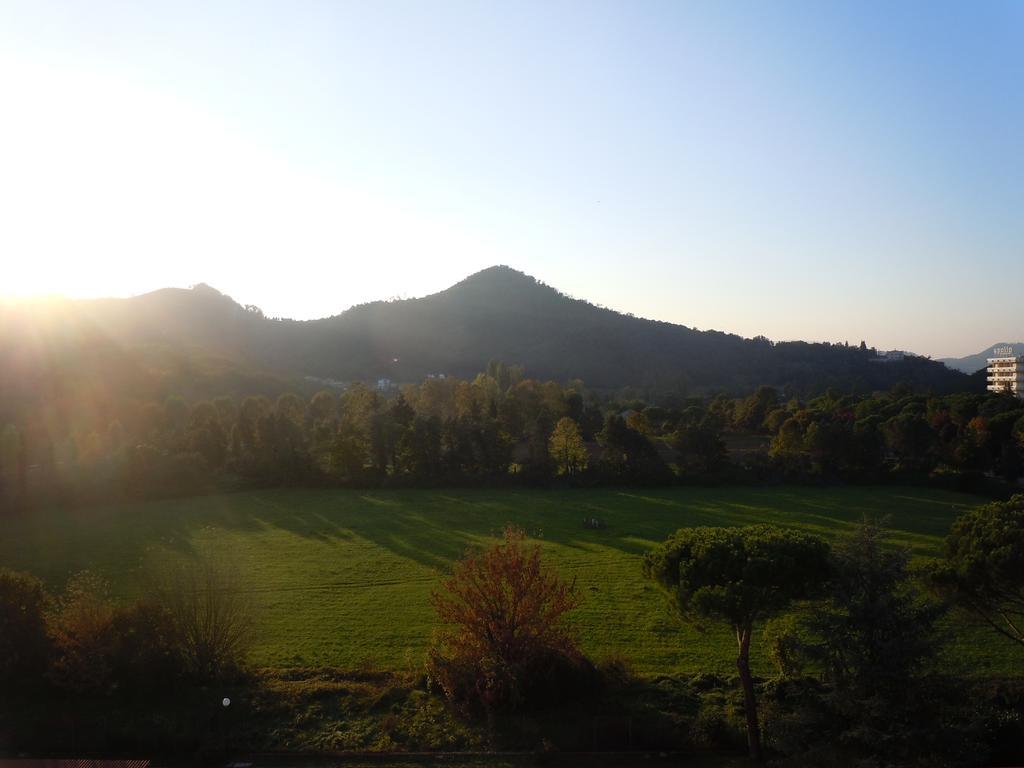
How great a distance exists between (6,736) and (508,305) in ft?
505

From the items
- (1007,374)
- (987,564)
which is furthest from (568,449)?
(1007,374)

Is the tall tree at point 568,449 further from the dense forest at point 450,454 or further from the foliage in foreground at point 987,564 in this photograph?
the foliage in foreground at point 987,564

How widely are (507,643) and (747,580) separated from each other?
5540 millimetres

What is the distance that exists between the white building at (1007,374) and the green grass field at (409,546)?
73.3 metres

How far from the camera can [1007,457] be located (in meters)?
48.2

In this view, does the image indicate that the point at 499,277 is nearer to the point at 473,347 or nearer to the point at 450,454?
the point at 473,347

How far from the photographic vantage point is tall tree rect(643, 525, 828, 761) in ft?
43.5

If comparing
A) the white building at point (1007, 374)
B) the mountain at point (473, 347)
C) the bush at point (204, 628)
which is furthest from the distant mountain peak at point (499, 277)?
the bush at point (204, 628)

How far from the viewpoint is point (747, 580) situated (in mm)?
13414

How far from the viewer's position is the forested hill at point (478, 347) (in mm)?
123750

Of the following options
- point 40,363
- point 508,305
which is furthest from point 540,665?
point 508,305

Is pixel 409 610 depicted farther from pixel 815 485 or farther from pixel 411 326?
pixel 411 326

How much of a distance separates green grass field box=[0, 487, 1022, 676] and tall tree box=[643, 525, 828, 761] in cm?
266

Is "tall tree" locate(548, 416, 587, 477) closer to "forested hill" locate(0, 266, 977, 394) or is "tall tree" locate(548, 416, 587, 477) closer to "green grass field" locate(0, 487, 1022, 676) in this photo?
"green grass field" locate(0, 487, 1022, 676)
